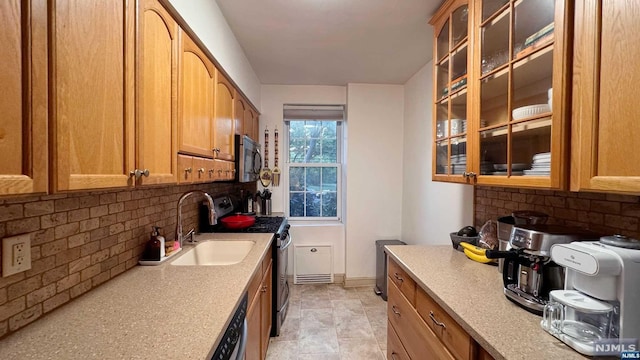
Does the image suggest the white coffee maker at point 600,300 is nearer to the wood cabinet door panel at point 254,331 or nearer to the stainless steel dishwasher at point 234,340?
the stainless steel dishwasher at point 234,340

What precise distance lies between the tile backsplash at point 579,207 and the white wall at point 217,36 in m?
2.03

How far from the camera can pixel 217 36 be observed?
1.83 m

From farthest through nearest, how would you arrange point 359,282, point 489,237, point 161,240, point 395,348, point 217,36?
point 359,282 < point 217,36 < point 395,348 < point 489,237 < point 161,240

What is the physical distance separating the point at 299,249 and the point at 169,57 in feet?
8.89

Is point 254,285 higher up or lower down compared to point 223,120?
lower down

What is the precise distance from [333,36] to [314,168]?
186cm

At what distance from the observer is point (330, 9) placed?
1869mm

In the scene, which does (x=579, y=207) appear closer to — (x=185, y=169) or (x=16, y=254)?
(x=185, y=169)

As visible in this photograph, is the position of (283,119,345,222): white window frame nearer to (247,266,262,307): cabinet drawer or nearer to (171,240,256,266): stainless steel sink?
(171,240,256,266): stainless steel sink

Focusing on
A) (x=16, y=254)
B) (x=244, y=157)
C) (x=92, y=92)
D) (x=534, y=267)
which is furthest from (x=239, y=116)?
(x=534, y=267)

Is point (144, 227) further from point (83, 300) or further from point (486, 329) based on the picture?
point (486, 329)

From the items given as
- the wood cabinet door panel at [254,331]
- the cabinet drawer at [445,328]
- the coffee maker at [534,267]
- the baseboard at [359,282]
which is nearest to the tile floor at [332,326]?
the baseboard at [359,282]

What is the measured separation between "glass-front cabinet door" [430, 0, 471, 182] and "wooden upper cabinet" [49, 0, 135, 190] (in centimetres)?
161

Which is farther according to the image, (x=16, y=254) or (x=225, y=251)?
(x=225, y=251)
